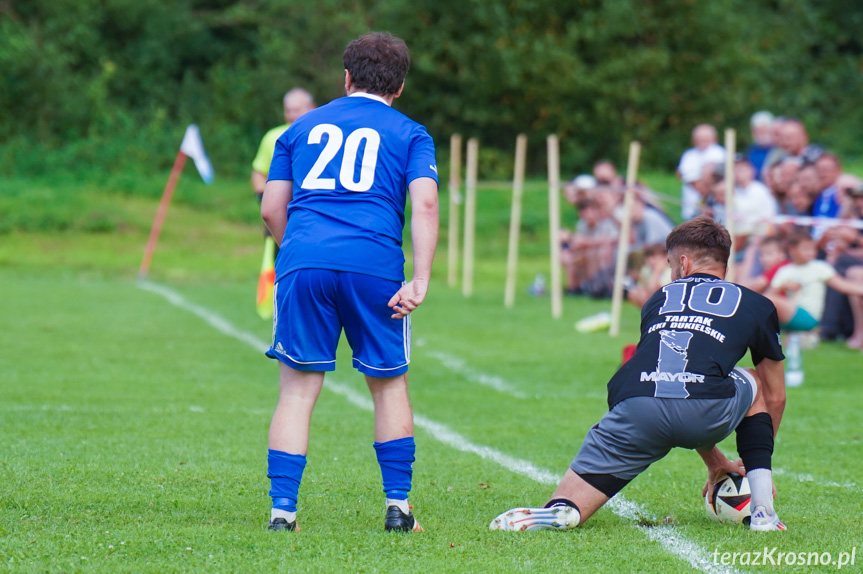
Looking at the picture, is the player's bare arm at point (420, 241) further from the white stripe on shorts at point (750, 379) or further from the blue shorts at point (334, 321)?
the white stripe on shorts at point (750, 379)

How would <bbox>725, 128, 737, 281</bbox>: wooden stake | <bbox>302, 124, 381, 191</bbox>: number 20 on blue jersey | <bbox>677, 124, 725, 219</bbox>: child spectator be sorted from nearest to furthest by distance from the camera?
<bbox>302, 124, 381, 191</bbox>: number 20 on blue jersey
<bbox>725, 128, 737, 281</bbox>: wooden stake
<bbox>677, 124, 725, 219</bbox>: child spectator

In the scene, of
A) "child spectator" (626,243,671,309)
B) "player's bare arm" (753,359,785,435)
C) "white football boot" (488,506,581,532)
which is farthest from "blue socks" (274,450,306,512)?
"child spectator" (626,243,671,309)

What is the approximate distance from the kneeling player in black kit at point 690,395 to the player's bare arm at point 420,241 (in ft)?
3.00

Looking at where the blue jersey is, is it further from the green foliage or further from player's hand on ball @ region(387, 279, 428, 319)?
the green foliage

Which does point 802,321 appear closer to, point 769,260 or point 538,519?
point 769,260

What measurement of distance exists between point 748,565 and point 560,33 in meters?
26.3

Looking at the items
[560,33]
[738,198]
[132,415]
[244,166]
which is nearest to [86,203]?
[244,166]

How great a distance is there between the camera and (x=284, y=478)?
4.23m

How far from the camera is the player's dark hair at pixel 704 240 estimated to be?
179 inches

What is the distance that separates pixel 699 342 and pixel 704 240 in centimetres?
43

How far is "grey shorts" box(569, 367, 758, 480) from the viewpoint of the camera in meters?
4.34

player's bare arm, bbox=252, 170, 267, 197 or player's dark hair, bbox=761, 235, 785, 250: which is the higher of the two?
player's bare arm, bbox=252, 170, 267, 197

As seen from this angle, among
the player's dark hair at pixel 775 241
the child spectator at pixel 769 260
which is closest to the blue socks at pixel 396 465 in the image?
the child spectator at pixel 769 260

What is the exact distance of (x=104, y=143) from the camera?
1112 inches
